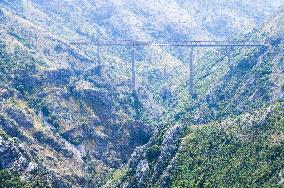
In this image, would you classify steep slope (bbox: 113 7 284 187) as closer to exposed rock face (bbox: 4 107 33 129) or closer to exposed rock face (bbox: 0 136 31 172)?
exposed rock face (bbox: 0 136 31 172)

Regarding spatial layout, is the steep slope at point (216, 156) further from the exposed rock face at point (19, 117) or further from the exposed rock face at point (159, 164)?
the exposed rock face at point (19, 117)

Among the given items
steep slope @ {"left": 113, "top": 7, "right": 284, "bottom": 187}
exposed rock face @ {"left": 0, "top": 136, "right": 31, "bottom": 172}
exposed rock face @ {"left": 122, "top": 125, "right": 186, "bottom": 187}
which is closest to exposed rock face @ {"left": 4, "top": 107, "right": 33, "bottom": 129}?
exposed rock face @ {"left": 0, "top": 136, "right": 31, "bottom": 172}

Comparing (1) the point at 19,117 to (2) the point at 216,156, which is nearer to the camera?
(2) the point at 216,156

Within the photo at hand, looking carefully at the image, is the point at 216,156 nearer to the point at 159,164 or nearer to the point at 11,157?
the point at 159,164

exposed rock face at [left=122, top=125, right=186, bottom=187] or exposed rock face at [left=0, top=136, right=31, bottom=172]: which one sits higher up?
exposed rock face at [left=122, top=125, right=186, bottom=187]

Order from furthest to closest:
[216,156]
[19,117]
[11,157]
→ [19,117]
[11,157]
[216,156]

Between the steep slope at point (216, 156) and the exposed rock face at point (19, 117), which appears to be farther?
the exposed rock face at point (19, 117)

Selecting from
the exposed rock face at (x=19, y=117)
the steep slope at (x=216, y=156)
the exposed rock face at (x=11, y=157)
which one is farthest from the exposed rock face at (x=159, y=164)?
the exposed rock face at (x=19, y=117)

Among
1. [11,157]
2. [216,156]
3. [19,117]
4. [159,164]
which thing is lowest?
[19,117]

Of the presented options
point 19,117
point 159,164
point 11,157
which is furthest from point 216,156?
point 19,117

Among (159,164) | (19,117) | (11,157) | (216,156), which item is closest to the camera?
(216,156)

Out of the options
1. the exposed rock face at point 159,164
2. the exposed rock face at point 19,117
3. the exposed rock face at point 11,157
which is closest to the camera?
the exposed rock face at point 11,157
